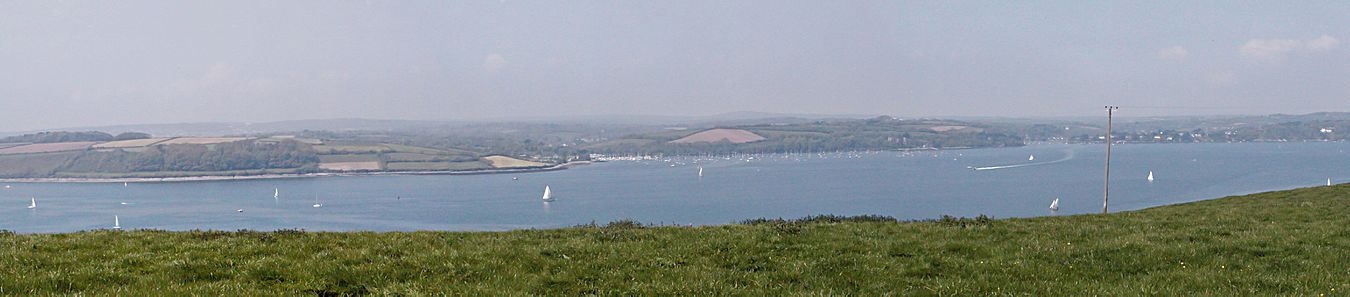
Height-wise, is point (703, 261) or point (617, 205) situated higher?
point (703, 261)

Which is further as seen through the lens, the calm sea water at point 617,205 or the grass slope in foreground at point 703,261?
the calm sea water at point 617,205

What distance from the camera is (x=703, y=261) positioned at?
1498 centimetres

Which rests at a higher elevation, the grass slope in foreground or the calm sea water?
the grass slope in foreground

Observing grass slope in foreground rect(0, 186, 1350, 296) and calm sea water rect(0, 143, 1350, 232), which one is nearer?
grass slope in foreground rect(0, 186, 1350, 296)

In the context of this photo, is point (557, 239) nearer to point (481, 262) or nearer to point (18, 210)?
point (481, 262)

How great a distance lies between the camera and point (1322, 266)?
1413cm

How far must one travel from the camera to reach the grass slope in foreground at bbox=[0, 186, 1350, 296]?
12.4m

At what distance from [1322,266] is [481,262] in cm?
1396

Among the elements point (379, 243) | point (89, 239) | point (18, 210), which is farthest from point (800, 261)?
point (18, 210)

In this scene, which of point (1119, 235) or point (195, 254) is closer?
point (195, 254)

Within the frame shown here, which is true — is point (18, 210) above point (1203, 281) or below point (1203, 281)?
below

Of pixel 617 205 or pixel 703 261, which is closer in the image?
pixel 703 261

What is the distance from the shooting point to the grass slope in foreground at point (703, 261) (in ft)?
40.8

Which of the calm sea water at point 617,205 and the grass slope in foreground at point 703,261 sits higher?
the grass slope in foreground at point 703,261
